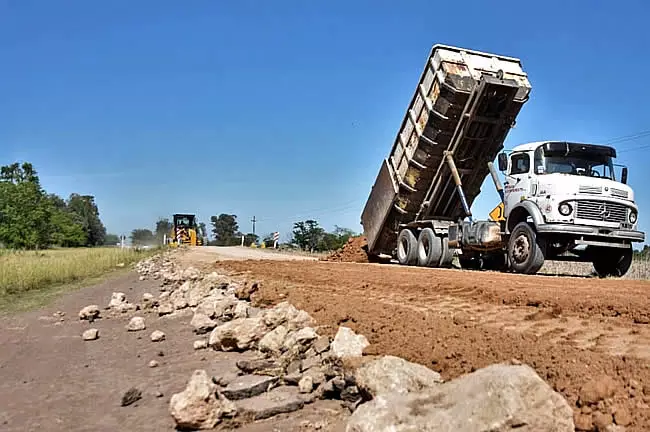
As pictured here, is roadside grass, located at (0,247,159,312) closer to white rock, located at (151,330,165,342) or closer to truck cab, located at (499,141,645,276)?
white rock, located at (151,330,165,342)

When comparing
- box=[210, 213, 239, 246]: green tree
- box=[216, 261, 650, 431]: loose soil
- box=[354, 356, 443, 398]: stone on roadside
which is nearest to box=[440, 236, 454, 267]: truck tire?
box=[216, 261, 650, 431]: loose soil

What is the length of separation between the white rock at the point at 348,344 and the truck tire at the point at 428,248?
10222 millimetres

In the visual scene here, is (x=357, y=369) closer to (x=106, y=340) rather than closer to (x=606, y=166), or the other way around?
(x=106, y=340)

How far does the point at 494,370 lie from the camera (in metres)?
3.11

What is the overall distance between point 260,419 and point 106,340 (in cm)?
484

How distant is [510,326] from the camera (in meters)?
5.35

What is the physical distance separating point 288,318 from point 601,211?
7.80 metres

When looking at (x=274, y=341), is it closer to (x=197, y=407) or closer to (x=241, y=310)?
(x=197, y=407)

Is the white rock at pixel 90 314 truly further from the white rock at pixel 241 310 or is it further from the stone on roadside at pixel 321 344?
the stone on roadside at pixel 321 344

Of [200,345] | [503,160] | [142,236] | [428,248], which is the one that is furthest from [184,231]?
[200,345]

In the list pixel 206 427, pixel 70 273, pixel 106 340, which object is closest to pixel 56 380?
pixel 106 340

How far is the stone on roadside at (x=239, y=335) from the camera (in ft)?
21.4

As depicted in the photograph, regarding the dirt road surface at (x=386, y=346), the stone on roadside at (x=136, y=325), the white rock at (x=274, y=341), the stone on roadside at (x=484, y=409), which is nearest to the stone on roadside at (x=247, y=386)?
the dirt road surface at (x=386, y=346)

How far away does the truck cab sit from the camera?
11.6 m
